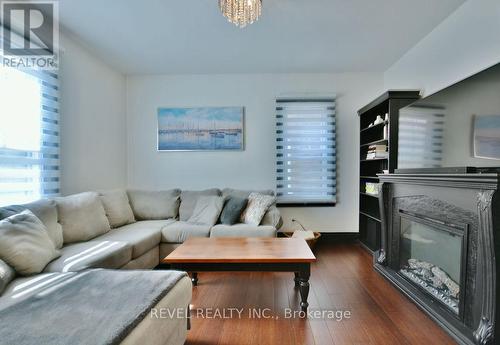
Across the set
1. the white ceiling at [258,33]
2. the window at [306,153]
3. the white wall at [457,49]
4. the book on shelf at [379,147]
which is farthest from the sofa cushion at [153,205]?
the white wall at [457,49]

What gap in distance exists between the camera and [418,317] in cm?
183

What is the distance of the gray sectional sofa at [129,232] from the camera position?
1361 millimetres

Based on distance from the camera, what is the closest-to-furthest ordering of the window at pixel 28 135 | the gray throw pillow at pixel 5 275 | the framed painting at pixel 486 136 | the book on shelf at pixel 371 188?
the gray throw pillow at pixel 5 275, the framed painting at pixel 486 136, the window at pixel 28 135, the book on shelf at pixel 371 188

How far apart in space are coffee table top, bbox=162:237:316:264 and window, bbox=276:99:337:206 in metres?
1.44

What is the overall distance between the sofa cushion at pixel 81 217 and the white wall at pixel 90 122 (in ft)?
1.46

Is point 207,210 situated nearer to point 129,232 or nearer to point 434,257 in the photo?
point 129,232

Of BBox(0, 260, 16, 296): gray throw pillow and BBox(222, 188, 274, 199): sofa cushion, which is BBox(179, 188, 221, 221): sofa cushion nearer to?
BBox(222, 188, 274, 199): sofa cushion

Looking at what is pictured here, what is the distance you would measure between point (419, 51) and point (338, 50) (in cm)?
87

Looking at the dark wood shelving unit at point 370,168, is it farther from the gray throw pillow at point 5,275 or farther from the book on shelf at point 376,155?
the gray throw pillow at point 5,275

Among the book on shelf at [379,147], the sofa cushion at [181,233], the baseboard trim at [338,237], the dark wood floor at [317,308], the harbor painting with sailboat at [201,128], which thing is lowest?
the dark wood floor at [317,308]

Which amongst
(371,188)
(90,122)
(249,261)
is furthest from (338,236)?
(90,122)

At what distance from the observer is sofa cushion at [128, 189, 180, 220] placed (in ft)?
10.9

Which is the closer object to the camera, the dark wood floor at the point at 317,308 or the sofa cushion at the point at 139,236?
the dark wood floor at the point at 317,308

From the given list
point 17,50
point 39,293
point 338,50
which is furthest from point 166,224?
point 338,50
